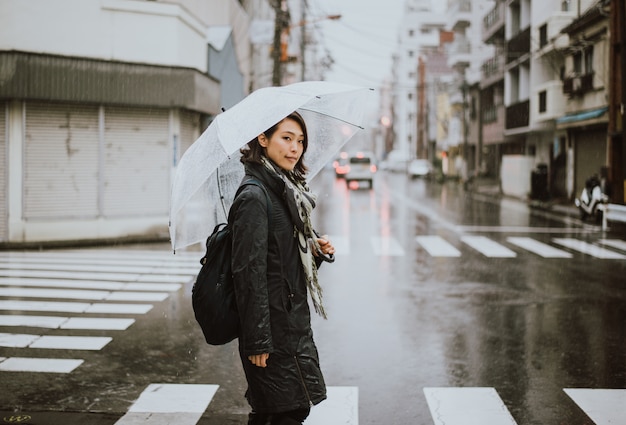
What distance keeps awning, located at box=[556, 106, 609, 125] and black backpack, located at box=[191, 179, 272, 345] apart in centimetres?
2626

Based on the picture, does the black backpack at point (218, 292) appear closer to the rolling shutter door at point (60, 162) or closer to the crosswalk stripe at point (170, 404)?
the crosswalk stripe at point (170, 404)

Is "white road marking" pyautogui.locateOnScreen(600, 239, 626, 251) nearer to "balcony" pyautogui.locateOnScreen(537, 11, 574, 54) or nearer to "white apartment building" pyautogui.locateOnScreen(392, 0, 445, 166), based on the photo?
"balcony" pyautogui.locateOnScreen(537, 11, 574, 54)

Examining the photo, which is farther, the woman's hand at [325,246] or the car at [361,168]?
the car at [361,168]

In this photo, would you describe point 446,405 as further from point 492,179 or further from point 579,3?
point 492,179

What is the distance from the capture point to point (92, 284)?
36.7ft

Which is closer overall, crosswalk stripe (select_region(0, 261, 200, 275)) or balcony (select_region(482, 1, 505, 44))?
crosswalk stripe (select_region(0, 261, 200, 275))

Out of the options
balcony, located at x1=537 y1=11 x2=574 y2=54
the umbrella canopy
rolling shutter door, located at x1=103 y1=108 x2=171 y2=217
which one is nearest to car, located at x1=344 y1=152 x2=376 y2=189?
balcony, located at x1=537 y1=11 x2=574 y2=54

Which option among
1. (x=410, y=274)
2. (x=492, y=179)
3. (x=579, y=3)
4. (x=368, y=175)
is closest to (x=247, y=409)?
(x=410, y=274)

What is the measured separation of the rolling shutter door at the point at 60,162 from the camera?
1652 cm

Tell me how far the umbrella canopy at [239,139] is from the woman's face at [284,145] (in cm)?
9

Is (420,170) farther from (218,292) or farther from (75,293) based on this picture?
(218,292)

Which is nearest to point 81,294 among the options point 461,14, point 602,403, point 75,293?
point 75,293

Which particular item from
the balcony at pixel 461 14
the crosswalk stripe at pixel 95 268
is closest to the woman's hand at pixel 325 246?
the crosswalk stripe at pixel 95 268

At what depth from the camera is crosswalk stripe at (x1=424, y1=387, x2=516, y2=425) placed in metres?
5.24
